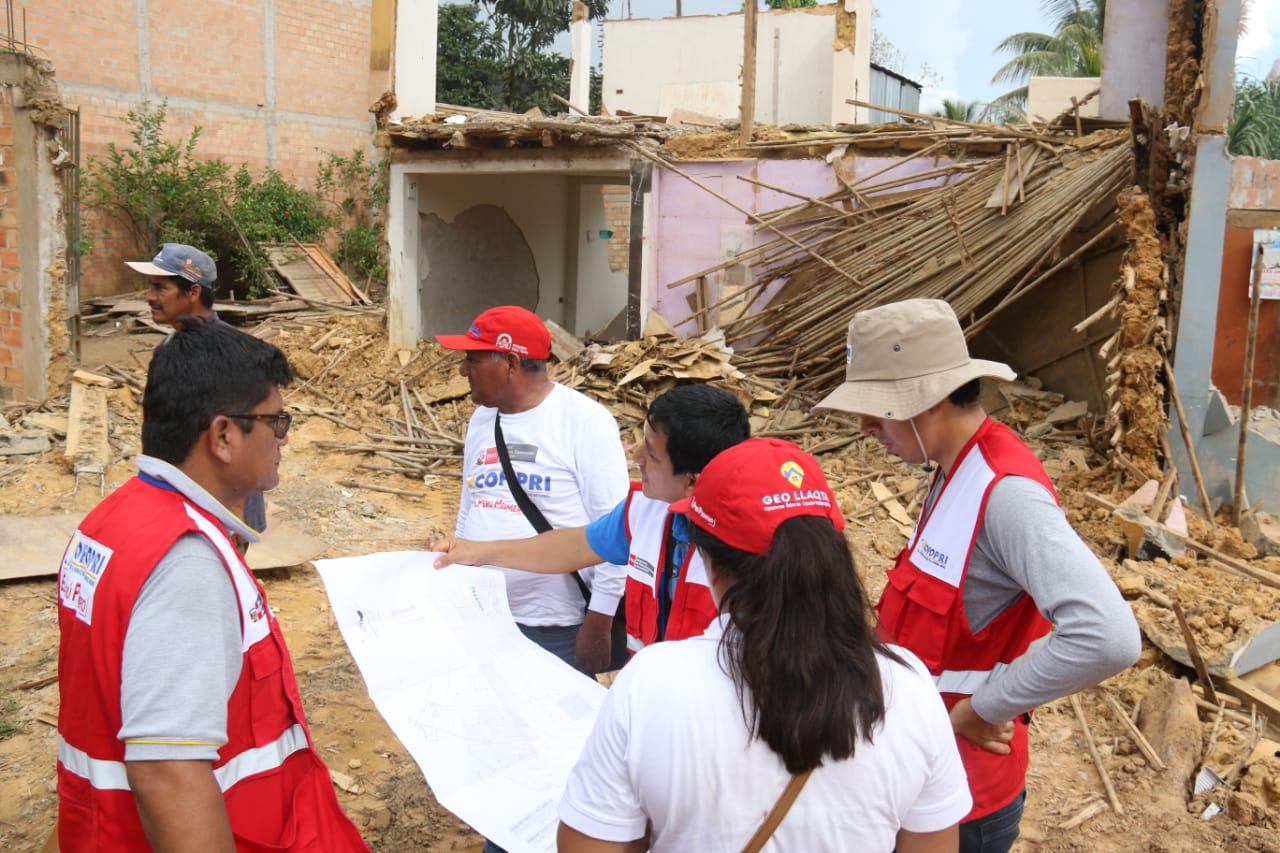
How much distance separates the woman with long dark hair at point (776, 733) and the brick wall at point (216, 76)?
17327 mm

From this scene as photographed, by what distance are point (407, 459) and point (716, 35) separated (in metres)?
16.1

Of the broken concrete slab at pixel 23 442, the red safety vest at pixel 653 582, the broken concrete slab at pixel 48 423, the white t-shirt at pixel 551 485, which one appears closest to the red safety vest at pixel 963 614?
the red safety vest at pixel 653 582

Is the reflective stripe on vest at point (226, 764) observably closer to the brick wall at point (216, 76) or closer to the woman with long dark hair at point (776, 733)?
the woman with long dark hair at point (776, 733)

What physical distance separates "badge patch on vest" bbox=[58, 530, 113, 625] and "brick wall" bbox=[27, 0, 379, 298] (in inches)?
651

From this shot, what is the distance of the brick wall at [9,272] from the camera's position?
8.61 meters

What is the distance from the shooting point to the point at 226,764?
67.1 inches

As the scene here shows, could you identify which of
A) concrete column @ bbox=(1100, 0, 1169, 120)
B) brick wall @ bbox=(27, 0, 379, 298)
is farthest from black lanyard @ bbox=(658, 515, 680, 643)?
brick wall @ bbox=(27, 0, 379, 298)

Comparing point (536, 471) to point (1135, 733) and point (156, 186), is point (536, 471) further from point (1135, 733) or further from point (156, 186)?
point (156, 186)

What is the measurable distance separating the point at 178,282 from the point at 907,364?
358cm

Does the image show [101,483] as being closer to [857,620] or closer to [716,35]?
[857,620]

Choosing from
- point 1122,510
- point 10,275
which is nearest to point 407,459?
point 10,275

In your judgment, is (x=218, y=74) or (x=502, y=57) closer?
(x=218, y=74)

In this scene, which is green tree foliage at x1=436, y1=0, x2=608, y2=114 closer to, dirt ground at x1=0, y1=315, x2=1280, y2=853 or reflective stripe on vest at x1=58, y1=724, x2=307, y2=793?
dirt ground at x1=0, y1=315, x2=1280, y2=853

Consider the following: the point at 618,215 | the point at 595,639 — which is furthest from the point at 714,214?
the point at 618,215
